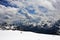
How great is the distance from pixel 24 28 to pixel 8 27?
1.11 metres

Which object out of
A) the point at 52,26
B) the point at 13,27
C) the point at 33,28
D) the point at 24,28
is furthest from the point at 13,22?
the point at 52,26

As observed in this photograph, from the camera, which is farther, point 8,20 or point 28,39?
point 8,20

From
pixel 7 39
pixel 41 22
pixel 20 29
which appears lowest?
pixel 7 39

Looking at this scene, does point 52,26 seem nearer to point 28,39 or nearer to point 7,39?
point 28,39

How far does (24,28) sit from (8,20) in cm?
124

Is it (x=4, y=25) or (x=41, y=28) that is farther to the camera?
(x=4, y=25)

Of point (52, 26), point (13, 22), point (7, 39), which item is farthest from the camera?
point (13, 22)

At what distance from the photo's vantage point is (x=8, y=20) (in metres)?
7.60

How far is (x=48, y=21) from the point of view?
23.4ft

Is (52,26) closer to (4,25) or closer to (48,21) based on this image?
(48,21)

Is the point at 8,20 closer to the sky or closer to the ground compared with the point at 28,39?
closer to the sky

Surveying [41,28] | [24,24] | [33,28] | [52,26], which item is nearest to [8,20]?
[24,24]

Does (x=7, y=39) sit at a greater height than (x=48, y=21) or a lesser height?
lesser

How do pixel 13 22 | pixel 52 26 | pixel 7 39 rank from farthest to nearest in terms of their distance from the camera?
1. pixel 13 22
2. pixel 52 26
3. pixel 7 39
